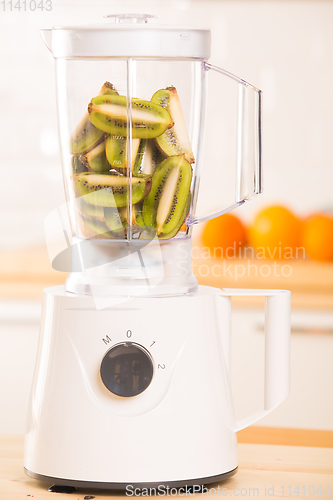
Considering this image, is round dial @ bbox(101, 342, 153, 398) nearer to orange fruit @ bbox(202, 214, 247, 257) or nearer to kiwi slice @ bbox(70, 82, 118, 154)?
kiwi slice @ bbox(70, 82, 118, 154)

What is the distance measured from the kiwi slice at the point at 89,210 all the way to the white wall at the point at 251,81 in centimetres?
127

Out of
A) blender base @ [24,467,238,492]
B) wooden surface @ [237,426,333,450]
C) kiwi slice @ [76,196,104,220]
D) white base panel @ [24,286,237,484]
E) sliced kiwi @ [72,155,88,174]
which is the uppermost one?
sliced kiwi @ [72,155,88,174]

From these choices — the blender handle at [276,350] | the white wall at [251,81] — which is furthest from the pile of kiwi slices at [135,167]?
the white wall at [251,81]

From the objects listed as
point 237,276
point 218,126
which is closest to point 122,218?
point 237,276

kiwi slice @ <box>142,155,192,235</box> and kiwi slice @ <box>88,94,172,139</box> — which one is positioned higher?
kiwi slice @ <box>88,94,172,139</box>

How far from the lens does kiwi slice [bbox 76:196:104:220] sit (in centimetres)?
60

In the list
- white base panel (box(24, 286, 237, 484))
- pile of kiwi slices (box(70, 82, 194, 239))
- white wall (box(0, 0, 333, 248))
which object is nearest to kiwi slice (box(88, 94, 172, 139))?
pile of kiwi slices (box(70, 82, 194, 239))

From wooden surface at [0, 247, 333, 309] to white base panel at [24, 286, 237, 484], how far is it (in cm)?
95

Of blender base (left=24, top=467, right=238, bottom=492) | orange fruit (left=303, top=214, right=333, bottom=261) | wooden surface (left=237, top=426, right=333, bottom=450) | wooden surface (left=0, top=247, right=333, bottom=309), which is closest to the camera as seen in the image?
blender base (left=24, top=467, right=238, bottom=492)

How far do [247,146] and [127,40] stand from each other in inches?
6.5

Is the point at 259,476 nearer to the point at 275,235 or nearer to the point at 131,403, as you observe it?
the point at 131,403

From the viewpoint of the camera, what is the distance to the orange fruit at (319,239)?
1.64m

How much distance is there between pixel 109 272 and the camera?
0.57m

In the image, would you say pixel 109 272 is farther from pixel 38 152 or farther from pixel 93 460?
pixel 38 152
